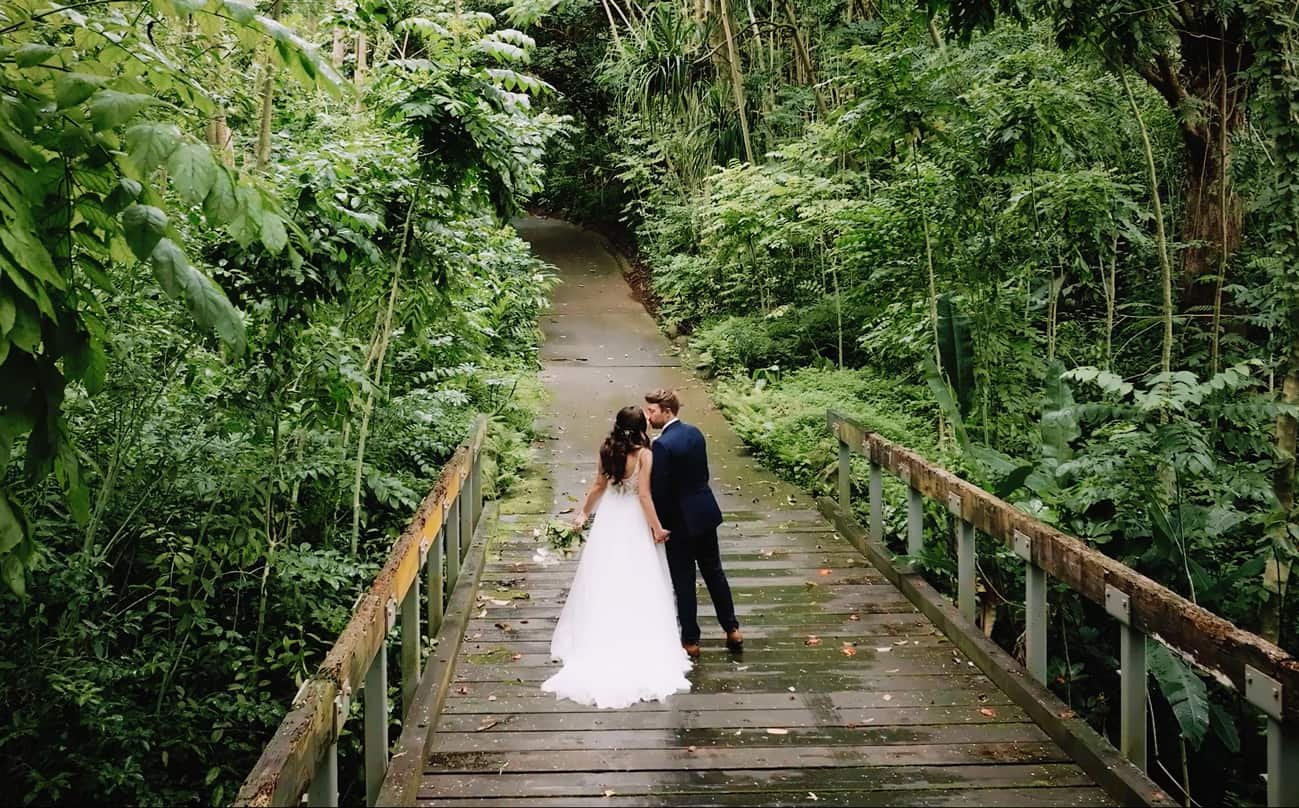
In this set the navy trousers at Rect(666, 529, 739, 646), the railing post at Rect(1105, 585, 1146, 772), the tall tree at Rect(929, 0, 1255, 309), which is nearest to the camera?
the railing post at Rect(1105, 585, 1146, 772)

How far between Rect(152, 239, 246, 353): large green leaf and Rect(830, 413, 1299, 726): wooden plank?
321 cm

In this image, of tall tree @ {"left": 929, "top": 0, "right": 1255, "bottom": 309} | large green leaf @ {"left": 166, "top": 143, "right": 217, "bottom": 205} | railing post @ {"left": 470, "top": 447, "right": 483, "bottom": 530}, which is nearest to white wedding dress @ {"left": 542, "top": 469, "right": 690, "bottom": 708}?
railing post @ {"left": 470, "top": 447, "right": 483, "bottom": 530}

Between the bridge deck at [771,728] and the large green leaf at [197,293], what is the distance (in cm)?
256

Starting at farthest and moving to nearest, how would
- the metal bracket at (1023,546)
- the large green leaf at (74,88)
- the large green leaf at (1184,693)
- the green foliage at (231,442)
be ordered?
the green foliage at (231,442) → the metal bracket at (1023,546) → the large green leaf at (1184,693) → the large green leaf at (74,88)

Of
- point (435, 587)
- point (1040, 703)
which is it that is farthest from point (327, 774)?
point (1040, 703)

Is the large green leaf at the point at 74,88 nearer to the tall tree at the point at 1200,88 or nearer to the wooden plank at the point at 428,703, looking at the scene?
the wooden plank at the point at 428,703

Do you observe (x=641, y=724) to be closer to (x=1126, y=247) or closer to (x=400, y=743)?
(x=400, y=743)

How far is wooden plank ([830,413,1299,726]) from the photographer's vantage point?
10.2 ft

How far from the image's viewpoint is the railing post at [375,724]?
154 inches

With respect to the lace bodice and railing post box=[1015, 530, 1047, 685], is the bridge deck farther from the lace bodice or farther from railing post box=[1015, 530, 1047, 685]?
the lace bodice

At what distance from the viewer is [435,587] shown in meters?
5.80

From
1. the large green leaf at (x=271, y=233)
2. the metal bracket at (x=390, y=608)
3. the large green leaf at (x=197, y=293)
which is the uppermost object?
the large green leaf at (x=271, y=233)

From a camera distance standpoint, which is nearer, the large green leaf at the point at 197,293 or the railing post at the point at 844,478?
the large green leaf at the point at 197,293

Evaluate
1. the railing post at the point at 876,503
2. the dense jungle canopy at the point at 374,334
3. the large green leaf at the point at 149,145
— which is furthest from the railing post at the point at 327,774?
the railing post at the point at 876,503
